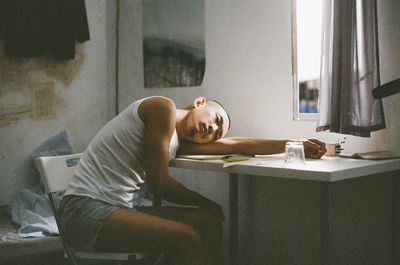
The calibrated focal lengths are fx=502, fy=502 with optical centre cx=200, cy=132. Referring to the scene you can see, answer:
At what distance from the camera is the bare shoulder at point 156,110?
Result: 1.95 meters

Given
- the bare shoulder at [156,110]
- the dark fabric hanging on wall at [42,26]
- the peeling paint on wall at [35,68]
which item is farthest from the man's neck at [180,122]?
the peeling paint on wall at [35,68]

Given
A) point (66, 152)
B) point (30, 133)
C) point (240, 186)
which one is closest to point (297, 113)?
point (240, 186)

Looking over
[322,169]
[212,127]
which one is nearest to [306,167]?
[322,169]

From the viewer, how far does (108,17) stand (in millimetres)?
3709

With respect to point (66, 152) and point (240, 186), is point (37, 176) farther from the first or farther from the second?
point (240, 186)

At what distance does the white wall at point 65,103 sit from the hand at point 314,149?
187cm

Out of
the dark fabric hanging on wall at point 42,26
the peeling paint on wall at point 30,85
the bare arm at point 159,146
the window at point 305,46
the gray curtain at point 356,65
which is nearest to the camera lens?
the bare arm at point 159,146

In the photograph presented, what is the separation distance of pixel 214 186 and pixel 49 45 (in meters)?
1.36

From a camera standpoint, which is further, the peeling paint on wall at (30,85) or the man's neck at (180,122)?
the peeling paint on wall at (30,85)

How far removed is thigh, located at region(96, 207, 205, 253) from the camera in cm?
177

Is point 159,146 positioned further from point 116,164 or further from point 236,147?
point 236,147

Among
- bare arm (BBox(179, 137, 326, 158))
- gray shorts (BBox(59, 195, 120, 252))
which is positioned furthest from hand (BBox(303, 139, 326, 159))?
gray shorts (BBox(59, 195, 120, 252))

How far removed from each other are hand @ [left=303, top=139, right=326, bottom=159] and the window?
0.41 m

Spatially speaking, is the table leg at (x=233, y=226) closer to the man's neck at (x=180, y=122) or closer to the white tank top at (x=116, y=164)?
the man's neck at (x=180, y=122)
